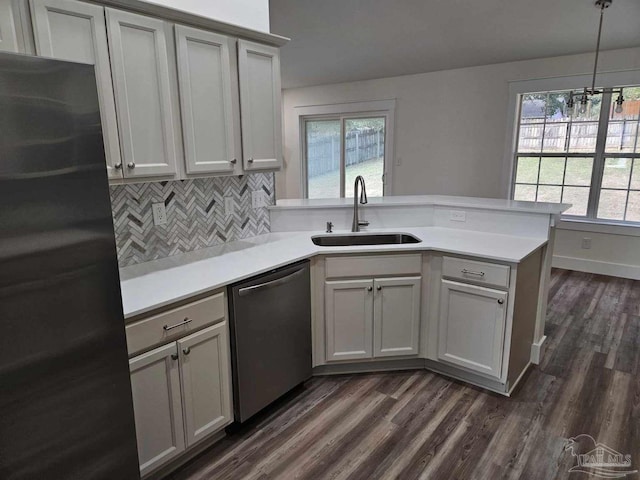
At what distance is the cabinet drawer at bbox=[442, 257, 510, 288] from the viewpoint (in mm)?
2328

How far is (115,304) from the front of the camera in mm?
1295

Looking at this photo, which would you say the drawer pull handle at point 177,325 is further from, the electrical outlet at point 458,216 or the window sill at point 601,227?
the window sill at point 601,227

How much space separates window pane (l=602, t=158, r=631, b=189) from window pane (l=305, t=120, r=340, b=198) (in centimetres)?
Answer: 376

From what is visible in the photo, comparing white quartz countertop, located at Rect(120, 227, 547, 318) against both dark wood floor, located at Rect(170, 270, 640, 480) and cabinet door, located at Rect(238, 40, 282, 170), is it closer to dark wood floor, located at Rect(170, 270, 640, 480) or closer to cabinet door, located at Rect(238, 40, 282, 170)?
cabinet door, located at Rect(238, 40, 282, 170)

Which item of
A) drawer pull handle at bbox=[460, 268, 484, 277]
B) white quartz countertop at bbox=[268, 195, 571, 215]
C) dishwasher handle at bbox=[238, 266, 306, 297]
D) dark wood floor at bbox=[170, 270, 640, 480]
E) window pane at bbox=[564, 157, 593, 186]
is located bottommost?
dark wood floor at bbox=[170, 270, 640, 480]

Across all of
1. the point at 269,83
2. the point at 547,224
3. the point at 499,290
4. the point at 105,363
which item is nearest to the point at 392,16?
the point at 269,83

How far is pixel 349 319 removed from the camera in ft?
8.59

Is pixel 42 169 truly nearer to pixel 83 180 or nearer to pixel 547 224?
pixel 83 180

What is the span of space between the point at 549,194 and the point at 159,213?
4.60m

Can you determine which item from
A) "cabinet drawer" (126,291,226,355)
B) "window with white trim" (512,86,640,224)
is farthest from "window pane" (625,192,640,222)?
"cabinet drawer" (126,291,226,355)

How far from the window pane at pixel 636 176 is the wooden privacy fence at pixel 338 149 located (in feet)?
10.3

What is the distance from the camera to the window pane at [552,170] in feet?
16.1

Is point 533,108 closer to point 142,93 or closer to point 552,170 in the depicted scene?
point 552,170

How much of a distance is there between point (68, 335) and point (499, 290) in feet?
6.89
